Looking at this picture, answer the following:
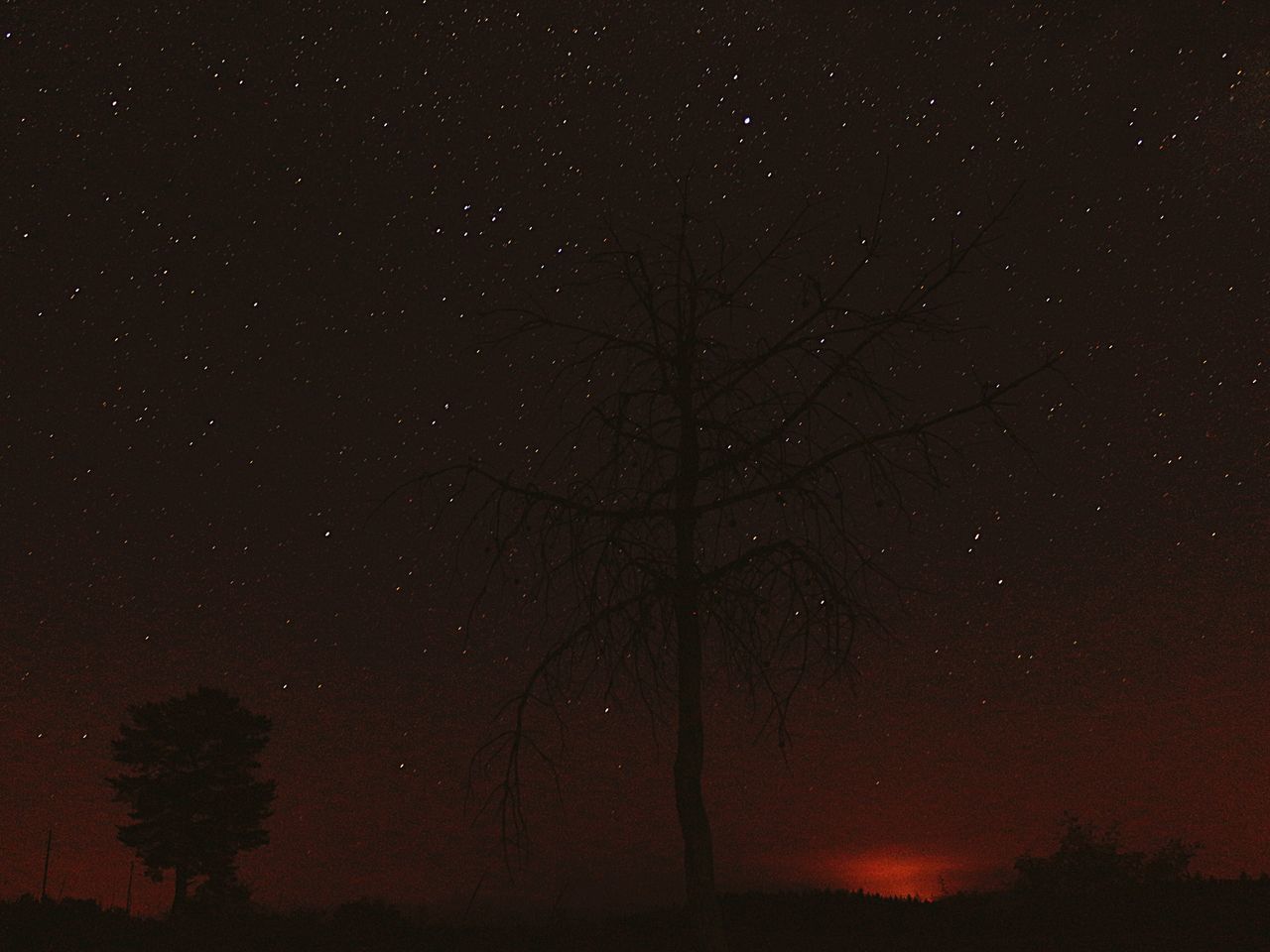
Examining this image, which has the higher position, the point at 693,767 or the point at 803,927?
the point at 693,767

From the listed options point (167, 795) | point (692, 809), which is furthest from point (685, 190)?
point (167, 795)

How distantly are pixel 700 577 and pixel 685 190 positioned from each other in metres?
2.41

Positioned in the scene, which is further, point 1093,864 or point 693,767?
point 1093,864

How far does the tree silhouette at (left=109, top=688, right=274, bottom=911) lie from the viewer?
90.5 feet

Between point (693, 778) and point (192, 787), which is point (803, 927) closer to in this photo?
point (693, 778)

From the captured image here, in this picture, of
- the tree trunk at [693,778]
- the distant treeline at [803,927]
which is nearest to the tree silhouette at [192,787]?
the distant treeline at [803,927]

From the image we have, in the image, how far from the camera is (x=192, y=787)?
27.8 meters

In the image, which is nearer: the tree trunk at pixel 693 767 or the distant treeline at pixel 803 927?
the tree trunk at pixel 693 767

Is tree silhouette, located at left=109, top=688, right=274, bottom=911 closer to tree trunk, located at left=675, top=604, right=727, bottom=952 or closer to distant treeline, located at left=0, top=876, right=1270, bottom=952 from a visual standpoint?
distant treeline, located at left=0, top=876, right=1270, bottom=952

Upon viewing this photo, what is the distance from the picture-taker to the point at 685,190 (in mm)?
7852

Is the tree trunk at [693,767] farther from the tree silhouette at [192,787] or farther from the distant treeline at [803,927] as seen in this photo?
the tree silhouette at [192,787]

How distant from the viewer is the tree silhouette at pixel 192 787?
1086 inches

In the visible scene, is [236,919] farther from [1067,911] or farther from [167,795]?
[167,795]

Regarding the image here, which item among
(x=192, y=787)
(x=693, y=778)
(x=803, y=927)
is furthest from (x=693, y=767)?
(x=192, y=787)
